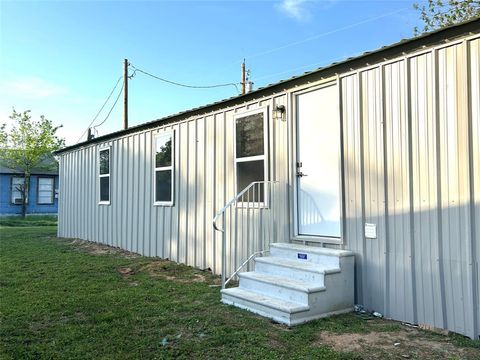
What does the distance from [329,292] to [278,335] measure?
869 millimetres

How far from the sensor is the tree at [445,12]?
40.4 feet

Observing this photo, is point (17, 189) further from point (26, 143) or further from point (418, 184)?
point (418, 184)

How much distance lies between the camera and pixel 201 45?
13.9 meters

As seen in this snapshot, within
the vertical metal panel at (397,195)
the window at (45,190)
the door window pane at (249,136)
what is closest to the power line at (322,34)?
the door window pane at (249,136)

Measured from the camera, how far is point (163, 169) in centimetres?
836

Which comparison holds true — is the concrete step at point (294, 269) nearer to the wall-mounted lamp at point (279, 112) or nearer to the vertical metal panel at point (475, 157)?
the vertical metal panel at point (475, 157)

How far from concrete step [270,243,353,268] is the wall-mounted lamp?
176cm

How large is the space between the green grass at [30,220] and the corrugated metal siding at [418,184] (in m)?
18.8

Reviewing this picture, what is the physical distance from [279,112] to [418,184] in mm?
2333

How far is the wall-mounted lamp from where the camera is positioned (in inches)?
225

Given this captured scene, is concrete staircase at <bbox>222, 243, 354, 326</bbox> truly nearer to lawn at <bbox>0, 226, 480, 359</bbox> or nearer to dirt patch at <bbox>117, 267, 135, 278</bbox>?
lawn at <bbox>0, 226, 480, 359</bbox>

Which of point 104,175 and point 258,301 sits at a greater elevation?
point 104,175

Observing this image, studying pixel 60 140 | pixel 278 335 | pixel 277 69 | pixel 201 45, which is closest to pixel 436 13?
pixel 201 45

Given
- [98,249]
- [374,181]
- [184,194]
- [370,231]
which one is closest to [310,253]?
[370,231]
